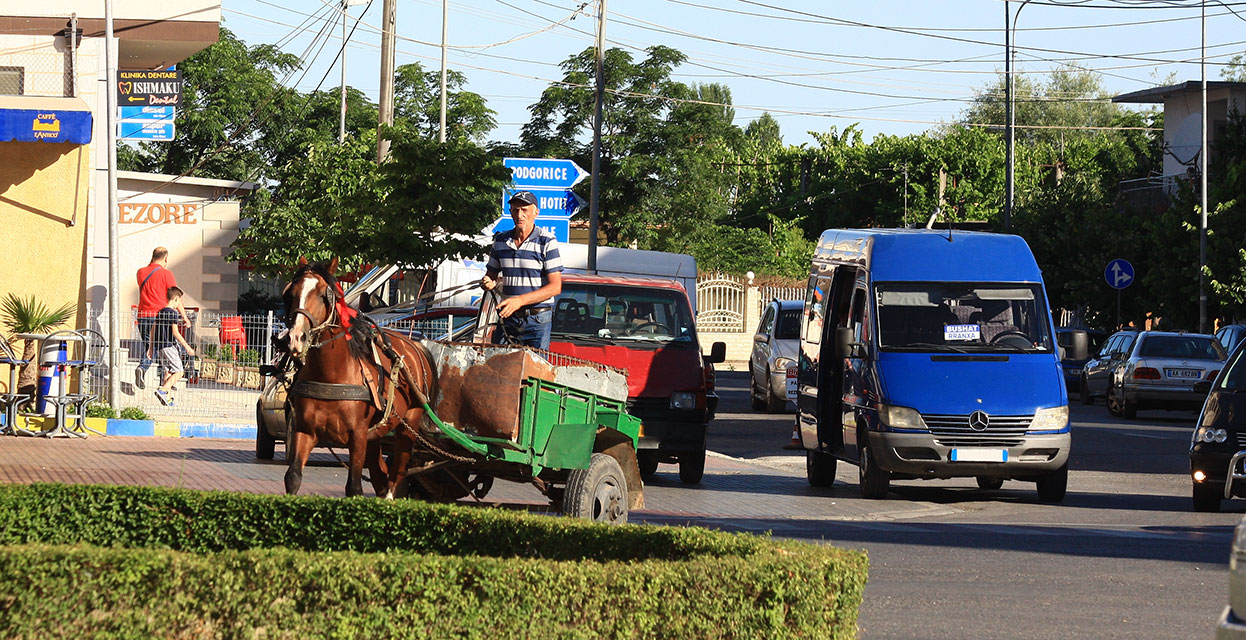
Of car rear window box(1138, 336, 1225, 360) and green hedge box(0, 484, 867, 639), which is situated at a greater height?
car rear window box(1138, 336, 1225, 360)

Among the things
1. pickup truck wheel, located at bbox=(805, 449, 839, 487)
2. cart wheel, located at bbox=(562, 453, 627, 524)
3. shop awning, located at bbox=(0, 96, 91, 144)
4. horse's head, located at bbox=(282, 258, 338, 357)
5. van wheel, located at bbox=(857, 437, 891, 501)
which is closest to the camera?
horse's head, located at bbox=(282, 258, 338, 357)

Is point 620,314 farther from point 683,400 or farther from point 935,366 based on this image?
point 935,366

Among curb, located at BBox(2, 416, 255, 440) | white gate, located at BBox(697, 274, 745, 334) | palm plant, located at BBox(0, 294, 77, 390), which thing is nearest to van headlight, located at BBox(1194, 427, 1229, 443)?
curb, located at BBox(2, 416, 255, 440)

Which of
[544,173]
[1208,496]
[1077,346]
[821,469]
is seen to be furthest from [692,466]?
[544,173]

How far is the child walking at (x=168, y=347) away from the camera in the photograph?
20.8 m

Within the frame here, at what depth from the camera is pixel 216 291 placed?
36469 mm

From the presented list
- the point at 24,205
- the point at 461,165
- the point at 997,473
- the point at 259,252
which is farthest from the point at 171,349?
the point at 259,252

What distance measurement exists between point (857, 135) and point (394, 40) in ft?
167

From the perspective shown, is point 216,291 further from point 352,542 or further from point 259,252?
point 352,542

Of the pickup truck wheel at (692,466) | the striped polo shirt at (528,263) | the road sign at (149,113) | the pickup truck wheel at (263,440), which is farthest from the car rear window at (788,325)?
the striped polo shirt at (528,263)

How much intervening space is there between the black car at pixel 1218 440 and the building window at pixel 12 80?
52.8 feet

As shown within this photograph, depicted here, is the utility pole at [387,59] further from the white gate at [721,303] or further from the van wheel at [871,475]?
the white gate at [721,303]

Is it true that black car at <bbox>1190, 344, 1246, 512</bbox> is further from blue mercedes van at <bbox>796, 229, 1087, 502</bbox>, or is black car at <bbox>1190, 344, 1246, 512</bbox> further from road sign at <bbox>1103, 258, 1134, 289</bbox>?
road sign at <bbox>1103, 258, 1134, 289</bbox>

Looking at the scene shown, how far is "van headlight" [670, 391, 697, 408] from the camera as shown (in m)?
15.4
